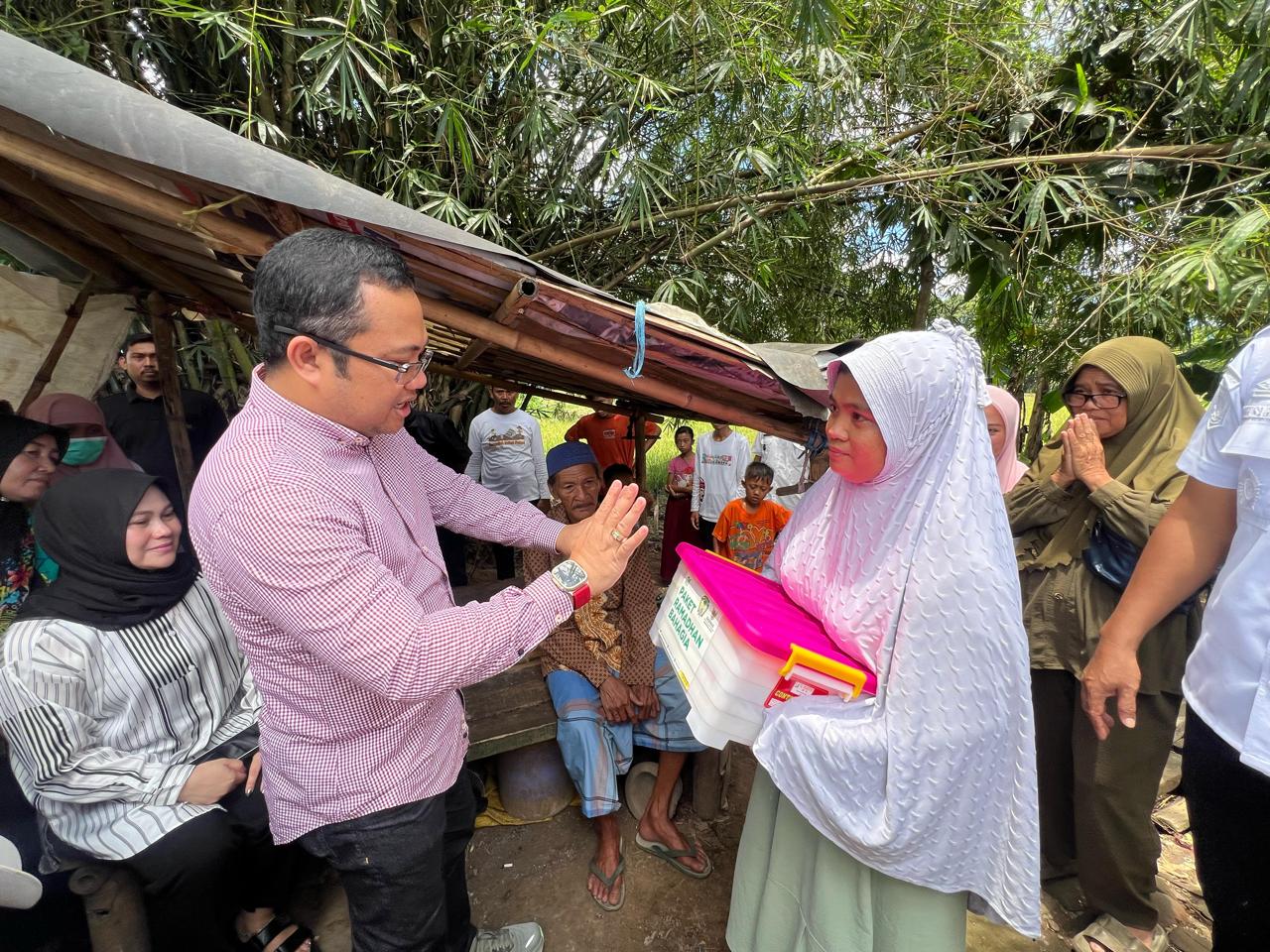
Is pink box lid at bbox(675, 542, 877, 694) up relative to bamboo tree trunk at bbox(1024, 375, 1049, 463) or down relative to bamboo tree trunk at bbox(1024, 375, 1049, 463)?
up

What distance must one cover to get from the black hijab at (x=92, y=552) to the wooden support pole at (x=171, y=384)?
146 centimetres

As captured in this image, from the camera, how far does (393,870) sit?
4.77 ft

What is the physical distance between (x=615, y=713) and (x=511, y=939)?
3.03ft

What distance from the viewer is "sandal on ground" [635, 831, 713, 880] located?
2.61m

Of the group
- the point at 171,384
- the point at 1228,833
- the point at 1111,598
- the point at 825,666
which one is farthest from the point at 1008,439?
the point at 171,384

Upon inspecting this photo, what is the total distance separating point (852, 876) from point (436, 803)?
3.83 feet

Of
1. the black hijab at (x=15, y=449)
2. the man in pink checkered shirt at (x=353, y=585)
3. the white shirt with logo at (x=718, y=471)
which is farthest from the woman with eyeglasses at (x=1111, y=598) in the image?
the black hijab at (x=15, y=449)

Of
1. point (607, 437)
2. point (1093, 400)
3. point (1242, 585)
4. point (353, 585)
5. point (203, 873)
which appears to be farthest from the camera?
point (607, 437)

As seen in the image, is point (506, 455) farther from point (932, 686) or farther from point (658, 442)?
point (658, 442)

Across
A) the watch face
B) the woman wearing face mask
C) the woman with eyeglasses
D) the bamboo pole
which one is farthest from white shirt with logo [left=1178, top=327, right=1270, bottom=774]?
the woman wearing face mask

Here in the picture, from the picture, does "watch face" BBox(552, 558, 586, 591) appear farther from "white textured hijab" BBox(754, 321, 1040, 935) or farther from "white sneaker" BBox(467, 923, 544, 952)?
"white sneaker" BBox(467, 923, 544, 952)

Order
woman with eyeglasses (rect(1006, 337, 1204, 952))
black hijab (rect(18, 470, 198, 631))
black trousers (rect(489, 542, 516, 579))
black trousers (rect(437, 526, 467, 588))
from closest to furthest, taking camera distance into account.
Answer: black hijab (rect(18, 470, 198, 631))
woman with eyeglasses (rect(1006, 337, 1204, 952))
black trousers (rect(437, 526, 467, 588))
black trousers (rect(489, 542, 516, 579))

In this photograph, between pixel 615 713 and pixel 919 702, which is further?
pixel 615 713

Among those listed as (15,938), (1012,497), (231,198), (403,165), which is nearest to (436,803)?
(15,938)
